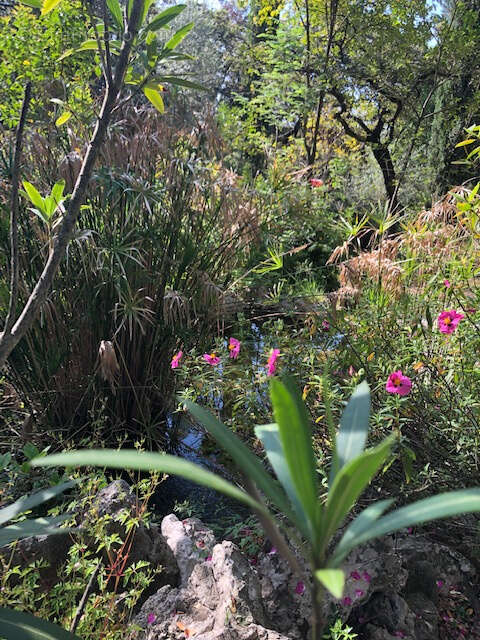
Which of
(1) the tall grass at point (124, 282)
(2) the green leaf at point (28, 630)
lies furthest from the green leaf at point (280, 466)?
(1) the tall grass at point (124, 282)

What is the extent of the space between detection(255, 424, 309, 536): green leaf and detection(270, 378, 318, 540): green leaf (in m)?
0.01

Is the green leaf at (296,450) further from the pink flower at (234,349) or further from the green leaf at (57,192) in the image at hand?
the pink flower at (234,349)

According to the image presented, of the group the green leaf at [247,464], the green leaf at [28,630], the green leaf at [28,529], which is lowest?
the green leaf at [28,630]

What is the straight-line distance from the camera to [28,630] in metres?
0.78

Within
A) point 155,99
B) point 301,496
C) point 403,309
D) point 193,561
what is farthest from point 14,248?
point 403,309

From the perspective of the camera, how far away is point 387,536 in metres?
1.58

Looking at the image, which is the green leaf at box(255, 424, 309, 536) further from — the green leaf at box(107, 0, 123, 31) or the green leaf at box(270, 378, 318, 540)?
the green leaf at box(107, 0, 123, 31)

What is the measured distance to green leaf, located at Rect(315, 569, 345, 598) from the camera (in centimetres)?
36

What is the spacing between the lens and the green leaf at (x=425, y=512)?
0.41 meters

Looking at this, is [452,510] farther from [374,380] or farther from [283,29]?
[283,29]

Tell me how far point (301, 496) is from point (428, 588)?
59.3 inches

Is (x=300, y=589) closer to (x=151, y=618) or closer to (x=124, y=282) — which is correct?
(x=151, y=618)

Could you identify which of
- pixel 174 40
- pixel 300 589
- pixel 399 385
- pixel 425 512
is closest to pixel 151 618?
pixel 300 589

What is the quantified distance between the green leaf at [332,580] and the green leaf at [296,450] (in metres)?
0.05
